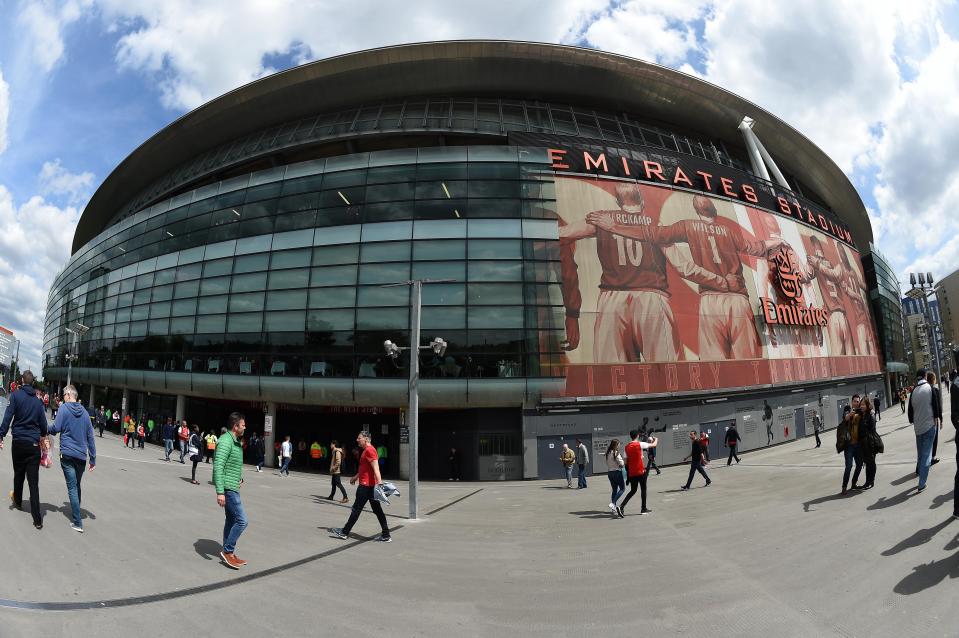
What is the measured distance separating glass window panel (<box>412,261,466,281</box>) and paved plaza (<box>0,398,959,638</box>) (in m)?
13.4

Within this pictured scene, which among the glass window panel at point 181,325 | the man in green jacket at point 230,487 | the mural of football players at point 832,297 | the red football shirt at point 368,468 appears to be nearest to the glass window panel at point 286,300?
the glass window panel at point 181,325

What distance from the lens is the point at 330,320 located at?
2219 cm

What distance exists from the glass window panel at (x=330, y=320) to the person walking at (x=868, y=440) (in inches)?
757

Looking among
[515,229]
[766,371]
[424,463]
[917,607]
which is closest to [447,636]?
[917,607]

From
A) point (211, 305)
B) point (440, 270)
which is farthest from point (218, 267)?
point (440, 270)

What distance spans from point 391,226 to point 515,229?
6287 mm

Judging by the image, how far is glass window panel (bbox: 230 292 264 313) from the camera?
23672mm

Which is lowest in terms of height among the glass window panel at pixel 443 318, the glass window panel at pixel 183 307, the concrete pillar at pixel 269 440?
the concrete pillar at pixel 269 440

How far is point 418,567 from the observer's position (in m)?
6.48

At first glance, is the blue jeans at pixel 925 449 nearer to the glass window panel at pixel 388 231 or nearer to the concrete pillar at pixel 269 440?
the glass window panel at pixel 388 231

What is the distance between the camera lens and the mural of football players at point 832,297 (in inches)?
1367

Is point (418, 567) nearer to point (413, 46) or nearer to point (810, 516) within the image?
point (810, 516)

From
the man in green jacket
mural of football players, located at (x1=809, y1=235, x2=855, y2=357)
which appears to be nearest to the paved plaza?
the man in green jacket

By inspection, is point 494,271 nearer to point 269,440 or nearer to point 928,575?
point 269,440
